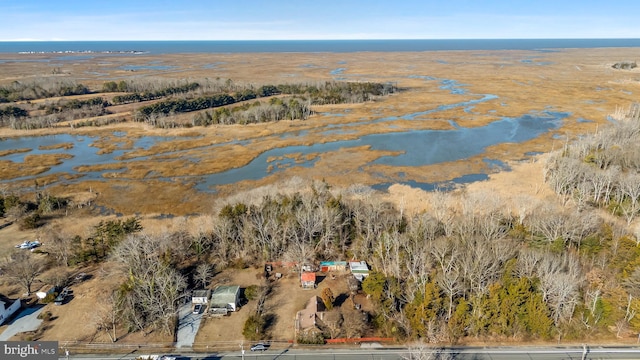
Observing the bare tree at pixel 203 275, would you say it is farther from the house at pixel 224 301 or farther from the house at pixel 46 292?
the house at pixel 46 292

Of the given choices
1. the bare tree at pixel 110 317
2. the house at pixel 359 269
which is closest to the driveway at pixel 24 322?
the bare tree at pixel 110 317

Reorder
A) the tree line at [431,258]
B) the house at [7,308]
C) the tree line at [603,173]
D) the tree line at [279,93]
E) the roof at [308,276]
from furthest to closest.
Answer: the tree line at [279,93]
the tree line at [603,173]
the roof at [308,276]
the house at [7,308]
the tree line at [431,258]

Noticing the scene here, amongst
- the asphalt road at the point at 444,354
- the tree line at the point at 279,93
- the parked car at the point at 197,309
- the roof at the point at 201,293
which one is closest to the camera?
the asphalt road at the point at 444,354

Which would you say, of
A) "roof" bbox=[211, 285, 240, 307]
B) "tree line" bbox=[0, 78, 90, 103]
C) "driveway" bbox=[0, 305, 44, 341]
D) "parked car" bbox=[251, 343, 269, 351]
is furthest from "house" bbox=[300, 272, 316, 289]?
"tree line" bbox=[0, 78, 90, 103]

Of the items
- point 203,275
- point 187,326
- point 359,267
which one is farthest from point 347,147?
point 187,326

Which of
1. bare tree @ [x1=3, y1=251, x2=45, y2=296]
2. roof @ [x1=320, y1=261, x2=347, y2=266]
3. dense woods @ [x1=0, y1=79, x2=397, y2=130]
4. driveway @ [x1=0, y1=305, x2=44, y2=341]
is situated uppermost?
dense woods @ [x1=0, y1=79, x2=397, y2=130]

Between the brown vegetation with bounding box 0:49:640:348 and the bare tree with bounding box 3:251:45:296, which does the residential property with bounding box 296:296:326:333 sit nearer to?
the brown vegetation with bounding box 0:49:640:348

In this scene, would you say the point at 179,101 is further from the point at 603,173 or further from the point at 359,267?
the point at 603,173
